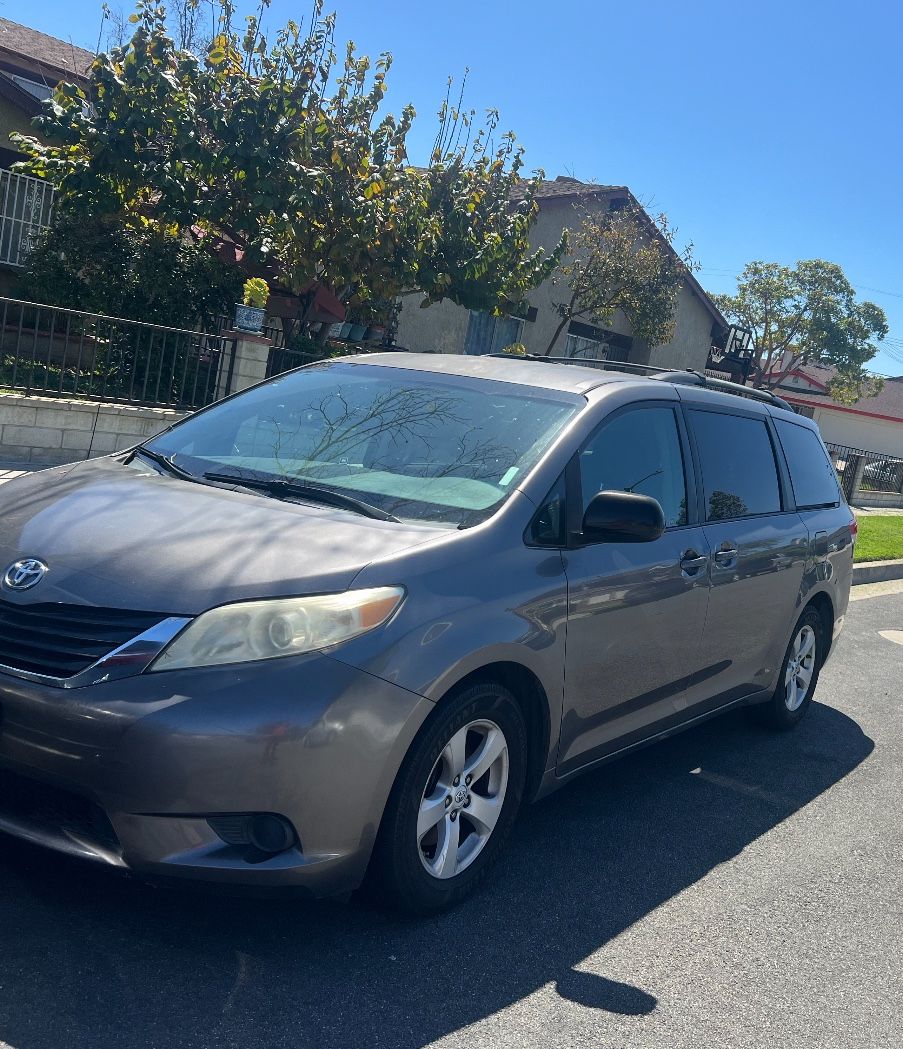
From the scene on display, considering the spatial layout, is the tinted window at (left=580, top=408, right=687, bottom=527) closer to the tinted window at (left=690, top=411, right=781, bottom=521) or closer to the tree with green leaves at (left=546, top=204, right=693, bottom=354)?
the tinted window at (left=690, top=411, right=781, bottom=521)

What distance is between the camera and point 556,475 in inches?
156

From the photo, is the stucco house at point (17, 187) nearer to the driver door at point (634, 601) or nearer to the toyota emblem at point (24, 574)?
the driver door at point (634, 601)

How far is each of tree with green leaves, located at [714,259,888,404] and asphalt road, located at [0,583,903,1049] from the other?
143ft

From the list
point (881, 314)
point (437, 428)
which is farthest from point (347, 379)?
point (881, 314)

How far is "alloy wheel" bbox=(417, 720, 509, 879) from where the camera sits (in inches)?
136

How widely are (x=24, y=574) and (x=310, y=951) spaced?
1.35 metres

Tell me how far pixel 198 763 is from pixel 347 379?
7.24 feet

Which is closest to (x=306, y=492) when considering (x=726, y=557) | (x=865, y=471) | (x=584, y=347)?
(x=726, y=557)

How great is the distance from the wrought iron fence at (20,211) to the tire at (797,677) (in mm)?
12575

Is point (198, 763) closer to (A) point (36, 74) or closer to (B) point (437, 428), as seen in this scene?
(B) point (437, 428)

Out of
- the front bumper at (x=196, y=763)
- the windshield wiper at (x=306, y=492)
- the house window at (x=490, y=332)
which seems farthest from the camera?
the house window at (x=490, y=332)

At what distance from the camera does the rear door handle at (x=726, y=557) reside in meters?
4.84

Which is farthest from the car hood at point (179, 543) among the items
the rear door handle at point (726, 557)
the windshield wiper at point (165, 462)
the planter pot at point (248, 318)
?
the planter pot at point (248, 318)

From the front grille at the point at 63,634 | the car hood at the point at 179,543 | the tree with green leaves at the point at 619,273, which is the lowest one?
the front grille at the point at 63,634
